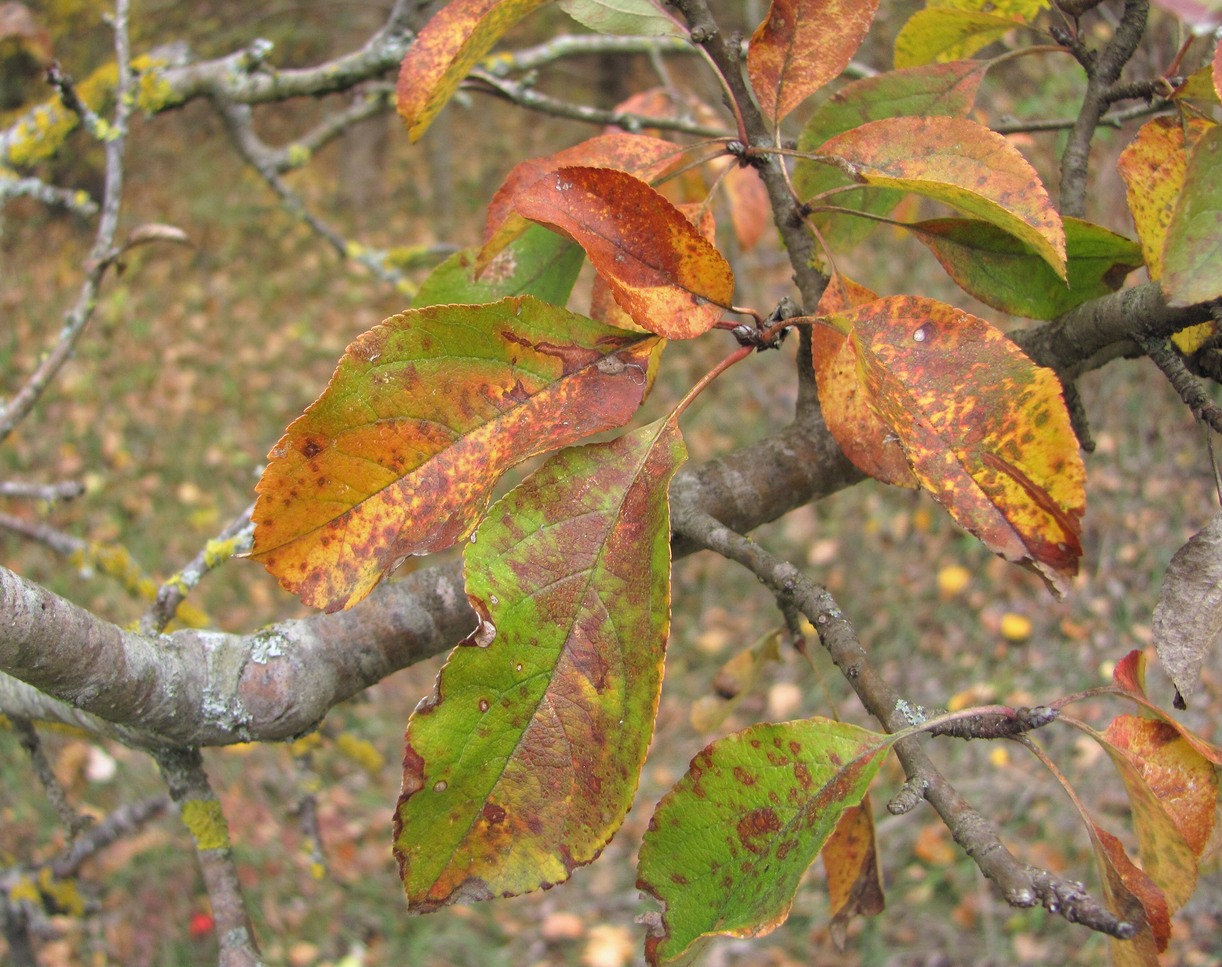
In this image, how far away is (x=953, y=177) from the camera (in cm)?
59

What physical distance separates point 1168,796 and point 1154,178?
0.43 metres

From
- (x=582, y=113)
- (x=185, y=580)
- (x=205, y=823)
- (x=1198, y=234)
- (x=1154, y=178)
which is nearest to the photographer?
(x=1198, y=234)

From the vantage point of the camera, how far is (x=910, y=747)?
0.60 meters

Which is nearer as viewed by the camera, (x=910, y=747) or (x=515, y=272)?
(x=910, y=747)

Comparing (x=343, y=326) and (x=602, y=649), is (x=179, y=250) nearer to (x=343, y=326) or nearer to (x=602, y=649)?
(x=343, y=326)

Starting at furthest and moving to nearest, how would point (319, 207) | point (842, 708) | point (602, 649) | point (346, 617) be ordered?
point (319, 207), point (842, 708), point (346, 617), point (602, 649)

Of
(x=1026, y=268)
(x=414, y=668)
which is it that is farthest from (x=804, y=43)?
(x=414, y=668)

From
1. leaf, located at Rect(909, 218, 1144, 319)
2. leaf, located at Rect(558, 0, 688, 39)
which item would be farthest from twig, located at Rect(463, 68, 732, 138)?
leaf, located at Rect(909, 218, 1144, 319)

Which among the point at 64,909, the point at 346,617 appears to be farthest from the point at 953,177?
the point at 64,909

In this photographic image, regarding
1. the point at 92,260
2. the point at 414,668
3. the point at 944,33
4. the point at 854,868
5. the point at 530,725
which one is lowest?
the point at 414,668

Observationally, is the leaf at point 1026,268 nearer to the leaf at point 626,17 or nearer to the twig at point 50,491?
the leaf at point 626,17

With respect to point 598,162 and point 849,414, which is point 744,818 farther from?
point 598,162

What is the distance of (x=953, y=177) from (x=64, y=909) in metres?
1.73

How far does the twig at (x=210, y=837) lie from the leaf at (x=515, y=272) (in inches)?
19.6
